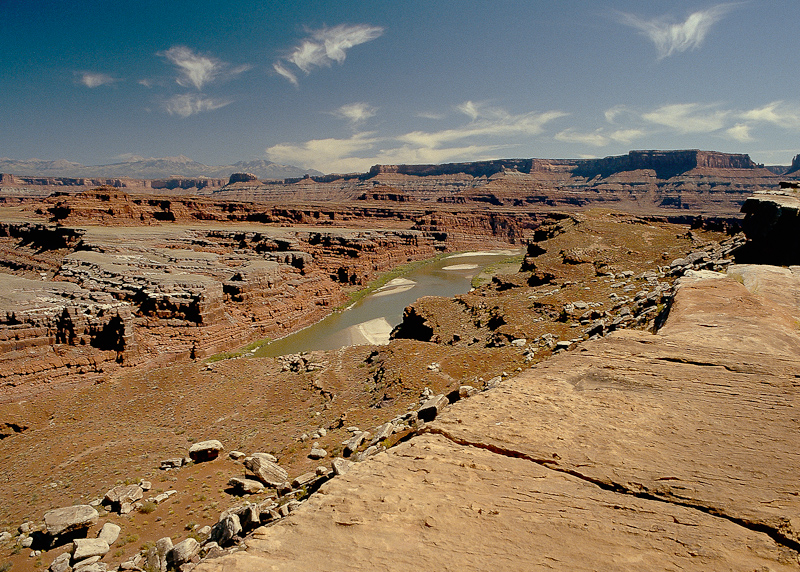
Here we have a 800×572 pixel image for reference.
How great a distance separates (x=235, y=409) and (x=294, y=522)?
11.1 meters

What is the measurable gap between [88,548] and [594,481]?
26.5 feet

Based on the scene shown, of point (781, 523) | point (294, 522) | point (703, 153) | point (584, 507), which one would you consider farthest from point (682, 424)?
point (703, 153)

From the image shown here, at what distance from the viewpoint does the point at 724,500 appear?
12.1 feet

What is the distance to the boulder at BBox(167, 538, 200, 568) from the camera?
5.89 m

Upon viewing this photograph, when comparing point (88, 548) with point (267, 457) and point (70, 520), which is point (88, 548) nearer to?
point (70, 520)

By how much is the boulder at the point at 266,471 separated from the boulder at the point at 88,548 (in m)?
2.65

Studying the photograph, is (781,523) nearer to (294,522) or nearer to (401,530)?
(401,530)

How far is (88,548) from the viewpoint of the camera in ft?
22.3

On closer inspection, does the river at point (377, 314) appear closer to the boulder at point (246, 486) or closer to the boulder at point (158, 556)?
the boulder at point (246, 486)

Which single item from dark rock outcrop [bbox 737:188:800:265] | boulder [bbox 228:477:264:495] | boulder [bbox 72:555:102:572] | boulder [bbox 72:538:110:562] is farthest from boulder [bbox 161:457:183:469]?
dark rock outcrop [bbox 737:188:800:265]

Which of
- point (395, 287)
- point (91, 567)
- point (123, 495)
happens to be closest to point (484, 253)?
point (395, 287)

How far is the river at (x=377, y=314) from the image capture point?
25.3 metres

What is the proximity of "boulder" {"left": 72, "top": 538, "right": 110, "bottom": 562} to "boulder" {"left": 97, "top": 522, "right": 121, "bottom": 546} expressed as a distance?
0.11m

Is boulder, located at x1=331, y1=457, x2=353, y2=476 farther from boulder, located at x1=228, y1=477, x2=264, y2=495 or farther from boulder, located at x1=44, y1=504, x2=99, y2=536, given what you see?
boulder, located at x1=44, y1=504, x2=99, y2=536
